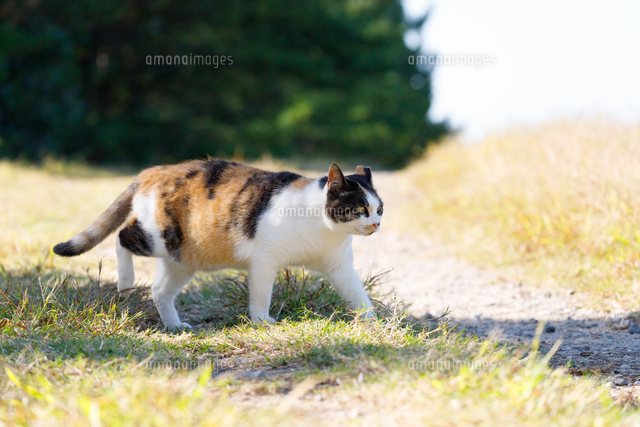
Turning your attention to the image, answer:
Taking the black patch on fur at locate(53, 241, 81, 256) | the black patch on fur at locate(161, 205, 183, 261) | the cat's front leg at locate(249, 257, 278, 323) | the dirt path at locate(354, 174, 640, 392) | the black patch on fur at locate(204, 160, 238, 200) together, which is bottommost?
the dirt path at locate(354, 174, 640, 392)

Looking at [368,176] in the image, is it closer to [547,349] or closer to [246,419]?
[547,349]

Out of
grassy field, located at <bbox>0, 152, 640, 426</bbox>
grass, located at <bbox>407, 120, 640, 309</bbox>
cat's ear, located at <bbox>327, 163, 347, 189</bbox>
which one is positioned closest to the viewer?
grassy field, located at <bbox>0, 152, 640, 426</bbox>

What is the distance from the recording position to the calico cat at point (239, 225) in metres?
3.12

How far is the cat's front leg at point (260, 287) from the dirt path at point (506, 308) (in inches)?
35.2

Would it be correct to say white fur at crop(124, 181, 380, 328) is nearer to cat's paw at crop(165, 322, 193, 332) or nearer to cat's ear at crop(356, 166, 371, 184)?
cat's paw at crop(165, 322, 193, 332)

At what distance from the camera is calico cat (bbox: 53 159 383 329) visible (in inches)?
123

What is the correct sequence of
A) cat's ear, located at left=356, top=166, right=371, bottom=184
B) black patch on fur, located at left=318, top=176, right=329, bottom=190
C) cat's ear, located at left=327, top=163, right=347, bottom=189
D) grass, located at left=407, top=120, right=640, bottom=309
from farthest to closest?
1. grass, located at left=407, top=120, right=640, bottom=309
2. cat's ear, located at left=356, top=166, right=371, bottom=184
3. black patch on fur, located at left=318, top=176, right=329, bottom=190
4. cat's ear, located at left=327, top=163, right=347, bottom=189

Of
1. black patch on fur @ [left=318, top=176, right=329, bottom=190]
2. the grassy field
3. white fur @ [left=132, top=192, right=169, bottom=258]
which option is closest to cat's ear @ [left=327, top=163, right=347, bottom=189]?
black patch on fur @ [left=318, top=176, right=329, bottom=190]

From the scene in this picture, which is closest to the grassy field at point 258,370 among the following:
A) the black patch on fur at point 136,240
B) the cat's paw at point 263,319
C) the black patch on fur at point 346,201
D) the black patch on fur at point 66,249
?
the cat's paw at point 263,319

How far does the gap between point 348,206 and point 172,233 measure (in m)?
1.09

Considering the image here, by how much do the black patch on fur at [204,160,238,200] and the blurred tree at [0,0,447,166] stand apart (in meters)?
9.17

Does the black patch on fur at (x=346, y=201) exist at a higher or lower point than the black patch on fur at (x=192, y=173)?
lower

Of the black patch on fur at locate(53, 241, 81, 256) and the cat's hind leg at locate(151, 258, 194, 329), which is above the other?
the black patch on fur at locate(53, 241, 81, 256)

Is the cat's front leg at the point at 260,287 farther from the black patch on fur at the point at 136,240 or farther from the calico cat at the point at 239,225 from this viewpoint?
the black patch on fur at the point at 136,240
